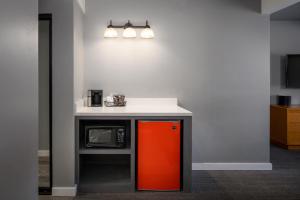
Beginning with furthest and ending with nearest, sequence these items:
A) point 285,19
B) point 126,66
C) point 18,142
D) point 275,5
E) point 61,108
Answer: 1. point 285,19
2. point 126,66
3. point 275,5
4. point 61,108
5. point 18,142

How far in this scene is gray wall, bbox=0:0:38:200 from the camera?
979 millimetres

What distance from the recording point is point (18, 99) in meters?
1.10

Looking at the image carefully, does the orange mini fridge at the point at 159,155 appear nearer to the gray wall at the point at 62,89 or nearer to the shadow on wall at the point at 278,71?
the gray wall at the point at 62,89

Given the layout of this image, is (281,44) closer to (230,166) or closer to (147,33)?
(230,166)

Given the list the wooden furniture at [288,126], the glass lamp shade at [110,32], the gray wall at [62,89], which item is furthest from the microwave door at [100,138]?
the wooden furniture at [288,126]

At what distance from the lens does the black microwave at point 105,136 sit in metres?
2.48

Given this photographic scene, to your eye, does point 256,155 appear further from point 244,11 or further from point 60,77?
point 60,77

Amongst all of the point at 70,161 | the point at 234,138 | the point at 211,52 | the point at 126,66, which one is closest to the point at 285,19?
the point at 211,52

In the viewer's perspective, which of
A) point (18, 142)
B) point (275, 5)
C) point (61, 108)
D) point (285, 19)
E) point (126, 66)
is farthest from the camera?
point (285, 19)

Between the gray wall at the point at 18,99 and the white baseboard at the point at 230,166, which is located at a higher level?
the gray wall at the point at 18,99

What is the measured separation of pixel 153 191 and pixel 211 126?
98 cm

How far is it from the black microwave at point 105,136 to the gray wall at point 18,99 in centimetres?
119

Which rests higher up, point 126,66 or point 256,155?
point 126,66

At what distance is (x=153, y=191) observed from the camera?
2.45m
